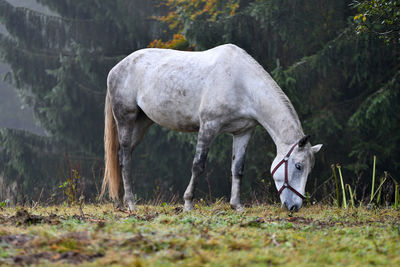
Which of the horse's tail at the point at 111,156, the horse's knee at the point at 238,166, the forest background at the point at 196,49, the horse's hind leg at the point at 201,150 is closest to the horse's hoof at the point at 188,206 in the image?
the horse's hind leg at the point at 201,150

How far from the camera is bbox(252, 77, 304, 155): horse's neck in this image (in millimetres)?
5508

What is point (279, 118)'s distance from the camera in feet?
18.3

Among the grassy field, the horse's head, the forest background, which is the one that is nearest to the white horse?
the horse's head

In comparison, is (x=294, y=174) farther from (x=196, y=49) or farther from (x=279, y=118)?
(x=196, y=49)

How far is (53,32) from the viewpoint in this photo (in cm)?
1537

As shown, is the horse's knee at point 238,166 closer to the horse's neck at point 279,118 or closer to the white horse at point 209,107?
the white horse at point 209,107

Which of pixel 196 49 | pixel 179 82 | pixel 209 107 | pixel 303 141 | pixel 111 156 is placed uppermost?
pixel 196 49

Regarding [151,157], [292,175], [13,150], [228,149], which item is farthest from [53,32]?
[292,175]

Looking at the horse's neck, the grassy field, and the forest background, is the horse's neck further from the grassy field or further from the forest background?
the forest background

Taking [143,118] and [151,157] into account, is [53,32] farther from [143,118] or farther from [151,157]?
[143,118]

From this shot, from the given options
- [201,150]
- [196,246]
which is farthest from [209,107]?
[196,246]

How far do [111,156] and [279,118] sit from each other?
266cm

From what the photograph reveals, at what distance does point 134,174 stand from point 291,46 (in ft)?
19.7

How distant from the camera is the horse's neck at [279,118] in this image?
5508 millimetres
